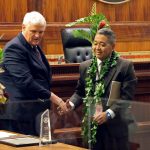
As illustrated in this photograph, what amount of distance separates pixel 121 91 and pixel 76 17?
13.5ft

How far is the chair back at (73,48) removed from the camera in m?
6.91

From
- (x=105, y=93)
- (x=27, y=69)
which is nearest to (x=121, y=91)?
(x=105, y=93)

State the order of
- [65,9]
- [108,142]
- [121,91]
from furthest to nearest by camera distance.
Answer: [65,9] < [121,91] < [108,142]

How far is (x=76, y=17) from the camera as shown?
8234 mm

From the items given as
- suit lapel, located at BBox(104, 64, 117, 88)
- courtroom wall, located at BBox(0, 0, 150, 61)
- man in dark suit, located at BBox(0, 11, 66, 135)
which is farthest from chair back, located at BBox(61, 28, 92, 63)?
suit lapel, located at BBox(104, 64, 117, 88)

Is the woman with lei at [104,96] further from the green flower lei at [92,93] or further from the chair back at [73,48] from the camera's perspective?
the chair back at [73,48]

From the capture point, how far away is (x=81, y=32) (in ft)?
18.0

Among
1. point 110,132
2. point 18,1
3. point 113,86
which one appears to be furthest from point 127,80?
point 18,1

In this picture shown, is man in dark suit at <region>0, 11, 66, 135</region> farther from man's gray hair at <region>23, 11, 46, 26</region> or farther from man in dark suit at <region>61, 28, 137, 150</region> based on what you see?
man in dark suit at <region>61, 28, 137, 150</region>

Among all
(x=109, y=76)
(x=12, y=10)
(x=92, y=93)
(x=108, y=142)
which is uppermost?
(x=12, y=10)

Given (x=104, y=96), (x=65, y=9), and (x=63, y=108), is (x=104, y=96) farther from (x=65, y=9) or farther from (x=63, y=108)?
(x=65, y=9)

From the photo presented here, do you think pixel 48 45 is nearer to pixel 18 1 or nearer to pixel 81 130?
pixel 18 1

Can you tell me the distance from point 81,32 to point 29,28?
3.69 feet

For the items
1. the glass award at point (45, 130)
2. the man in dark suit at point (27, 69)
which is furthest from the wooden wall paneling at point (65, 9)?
the glass award at point (45, 130)
